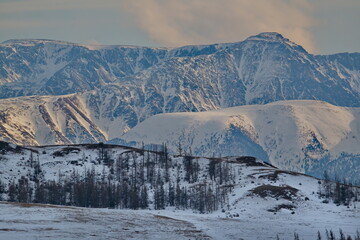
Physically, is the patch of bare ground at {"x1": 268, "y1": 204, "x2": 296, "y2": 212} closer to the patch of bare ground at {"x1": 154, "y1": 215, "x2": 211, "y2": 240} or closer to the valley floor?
the valley floor

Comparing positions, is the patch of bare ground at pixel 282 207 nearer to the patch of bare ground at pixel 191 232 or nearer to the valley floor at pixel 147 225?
the valley floor at pixel 147 225

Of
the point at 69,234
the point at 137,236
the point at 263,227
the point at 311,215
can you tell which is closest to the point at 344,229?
the point at 263,227

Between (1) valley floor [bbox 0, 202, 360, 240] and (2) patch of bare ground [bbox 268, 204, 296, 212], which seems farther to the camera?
(2) patch of bare ground [bbox 268, 204, 296, 212]

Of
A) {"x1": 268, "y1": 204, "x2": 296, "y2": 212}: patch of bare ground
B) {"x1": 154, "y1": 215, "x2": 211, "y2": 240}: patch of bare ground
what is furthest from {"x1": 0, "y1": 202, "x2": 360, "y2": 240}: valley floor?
{"x1": 268, "y1": 204, "x2": 296, "y2": 212}: patch of bare ground

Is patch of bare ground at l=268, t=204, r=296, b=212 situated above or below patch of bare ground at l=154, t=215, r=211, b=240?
above

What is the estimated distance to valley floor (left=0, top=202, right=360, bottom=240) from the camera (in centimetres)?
11569

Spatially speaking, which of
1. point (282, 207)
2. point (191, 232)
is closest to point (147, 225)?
point (191, 232)

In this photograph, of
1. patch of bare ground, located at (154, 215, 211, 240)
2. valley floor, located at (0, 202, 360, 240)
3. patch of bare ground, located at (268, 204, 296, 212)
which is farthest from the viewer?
patch of bare ground, located at (268, 204, 296, 212)

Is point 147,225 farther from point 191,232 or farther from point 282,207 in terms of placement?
point 282,207

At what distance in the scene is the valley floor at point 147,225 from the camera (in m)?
116

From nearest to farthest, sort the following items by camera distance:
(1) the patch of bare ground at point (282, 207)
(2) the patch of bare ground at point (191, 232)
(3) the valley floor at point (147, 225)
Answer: (3) the valley floor at point (147, 225), (2) the patch of bare ground at point (191, 232), (1) the patch of bare ground at point (282, 207)

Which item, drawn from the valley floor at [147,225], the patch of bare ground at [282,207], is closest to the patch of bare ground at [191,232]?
the valley floor at [147,225]

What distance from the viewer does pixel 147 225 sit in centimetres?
13400

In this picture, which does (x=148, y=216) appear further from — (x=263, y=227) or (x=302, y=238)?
(x=302, y=238)
